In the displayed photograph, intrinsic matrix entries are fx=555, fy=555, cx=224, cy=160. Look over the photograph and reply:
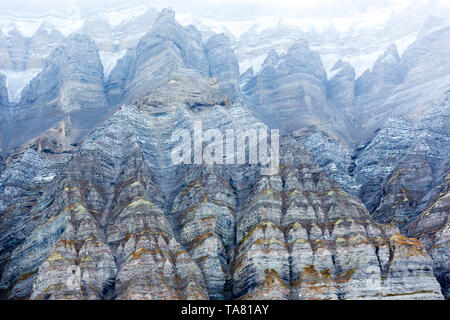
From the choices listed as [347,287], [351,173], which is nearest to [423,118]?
[351,173]

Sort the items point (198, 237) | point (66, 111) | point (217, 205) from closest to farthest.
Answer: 1. point (198, 237)
2. point (217, 205)
3. point (66, 111)

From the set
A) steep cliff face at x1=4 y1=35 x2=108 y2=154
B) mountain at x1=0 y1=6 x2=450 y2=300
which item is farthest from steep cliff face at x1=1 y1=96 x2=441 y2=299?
steep cliff face at x1=4 y1=35 x2=108 y2=154

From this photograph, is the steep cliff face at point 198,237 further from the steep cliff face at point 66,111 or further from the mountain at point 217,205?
the steep cliff face at point 66,111

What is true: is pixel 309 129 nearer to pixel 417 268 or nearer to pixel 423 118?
pixel 423 118

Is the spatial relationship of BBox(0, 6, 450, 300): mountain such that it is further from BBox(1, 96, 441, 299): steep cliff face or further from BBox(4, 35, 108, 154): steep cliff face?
BBox(4, 35, 108, 154): steep cliff face

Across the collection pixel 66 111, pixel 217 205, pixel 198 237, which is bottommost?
pixel 198 237

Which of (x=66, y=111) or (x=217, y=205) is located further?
(x=66, y=111)

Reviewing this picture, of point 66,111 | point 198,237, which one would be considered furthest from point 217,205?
point 66,111

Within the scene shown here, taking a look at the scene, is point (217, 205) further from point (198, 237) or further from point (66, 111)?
point (66, 111)

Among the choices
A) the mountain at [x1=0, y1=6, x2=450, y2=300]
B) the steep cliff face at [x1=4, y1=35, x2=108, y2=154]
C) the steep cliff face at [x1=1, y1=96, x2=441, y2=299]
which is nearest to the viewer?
the steep cliff face at [x1=1, y1=96, x2=441, y2=299]

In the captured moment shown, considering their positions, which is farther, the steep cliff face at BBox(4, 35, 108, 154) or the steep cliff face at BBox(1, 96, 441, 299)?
the steep cliff face at BBox(4, 35, 108, 154)
